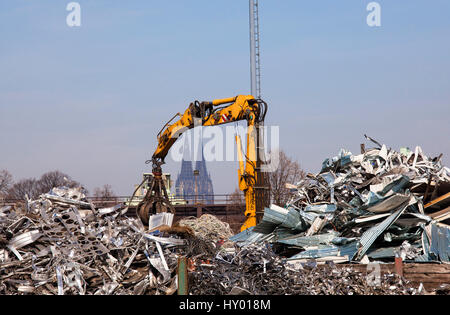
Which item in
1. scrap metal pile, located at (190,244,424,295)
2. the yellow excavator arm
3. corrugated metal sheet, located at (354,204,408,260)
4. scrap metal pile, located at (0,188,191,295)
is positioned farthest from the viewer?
the yellow excavator arm

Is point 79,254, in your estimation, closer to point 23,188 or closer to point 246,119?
point 246,119

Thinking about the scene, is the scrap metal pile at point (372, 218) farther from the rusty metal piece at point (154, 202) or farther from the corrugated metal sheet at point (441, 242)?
the rusty metal piece at point (154, 202)

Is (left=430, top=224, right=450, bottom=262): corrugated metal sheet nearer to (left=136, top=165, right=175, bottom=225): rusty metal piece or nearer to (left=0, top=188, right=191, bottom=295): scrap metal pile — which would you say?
(left=0, top=188, right=191, bottom=295): scrap metal pile

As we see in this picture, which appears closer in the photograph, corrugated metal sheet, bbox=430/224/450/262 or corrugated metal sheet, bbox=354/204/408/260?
corrugated metal sheet, bbox=430/224/450/262

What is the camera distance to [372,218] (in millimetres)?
10578

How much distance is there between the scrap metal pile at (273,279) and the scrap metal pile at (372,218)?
96cm

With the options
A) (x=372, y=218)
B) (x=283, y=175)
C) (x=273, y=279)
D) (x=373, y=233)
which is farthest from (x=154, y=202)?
(x=283, y=175)

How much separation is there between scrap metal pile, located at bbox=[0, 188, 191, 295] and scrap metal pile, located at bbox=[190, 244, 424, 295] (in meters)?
0.62

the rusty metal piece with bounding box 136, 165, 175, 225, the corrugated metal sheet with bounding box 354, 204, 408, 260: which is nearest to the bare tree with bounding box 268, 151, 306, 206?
the rusty metal piece with bounding box 136, 165, 175, 225

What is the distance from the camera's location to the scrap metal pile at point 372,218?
1013cm

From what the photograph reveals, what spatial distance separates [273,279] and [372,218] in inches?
121

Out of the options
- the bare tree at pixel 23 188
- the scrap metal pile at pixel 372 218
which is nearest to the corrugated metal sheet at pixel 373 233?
the scrap metal pile at pixel 372 218

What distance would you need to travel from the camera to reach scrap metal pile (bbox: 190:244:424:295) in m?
8.17
